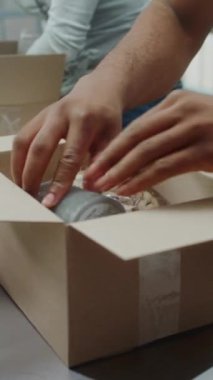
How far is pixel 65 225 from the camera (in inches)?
23.2

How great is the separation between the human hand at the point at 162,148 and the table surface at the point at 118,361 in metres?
0.18

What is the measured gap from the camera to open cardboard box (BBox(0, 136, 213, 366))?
59cm

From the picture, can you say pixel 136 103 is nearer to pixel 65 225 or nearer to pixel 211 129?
pixel 211 129

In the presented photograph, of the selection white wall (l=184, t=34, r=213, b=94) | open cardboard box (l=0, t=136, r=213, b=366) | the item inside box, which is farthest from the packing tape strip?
white wall (l=184, t=34, r=213, b=94)

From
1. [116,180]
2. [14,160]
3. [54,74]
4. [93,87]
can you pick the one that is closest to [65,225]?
[116,180]

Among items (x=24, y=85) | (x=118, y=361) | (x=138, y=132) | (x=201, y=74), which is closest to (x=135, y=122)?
(x=138, y=132)

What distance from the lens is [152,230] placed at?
59cm

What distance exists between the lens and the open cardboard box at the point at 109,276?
594 millimetres

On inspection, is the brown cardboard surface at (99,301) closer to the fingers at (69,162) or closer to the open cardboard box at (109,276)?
the open cardboard box at (109,276)

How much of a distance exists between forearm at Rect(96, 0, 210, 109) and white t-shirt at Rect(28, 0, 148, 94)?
0.60m

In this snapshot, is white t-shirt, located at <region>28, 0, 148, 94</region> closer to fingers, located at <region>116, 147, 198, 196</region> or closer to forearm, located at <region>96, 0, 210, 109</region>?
forearm, located at <region>96, 0, 210, 109</region>

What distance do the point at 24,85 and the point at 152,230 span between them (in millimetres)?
926

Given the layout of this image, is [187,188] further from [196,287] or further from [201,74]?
[201,74]

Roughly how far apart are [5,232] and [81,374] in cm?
22
